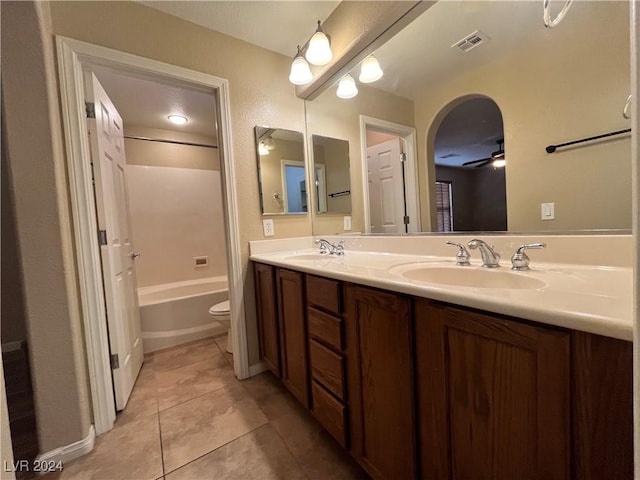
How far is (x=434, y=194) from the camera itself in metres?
1.33

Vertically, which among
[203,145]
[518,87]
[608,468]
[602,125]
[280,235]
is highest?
[203,145]

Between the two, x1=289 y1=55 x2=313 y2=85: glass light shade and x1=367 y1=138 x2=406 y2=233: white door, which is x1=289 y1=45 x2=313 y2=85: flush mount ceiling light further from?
x1=367 y1=138 x2=406 y2=233: white door

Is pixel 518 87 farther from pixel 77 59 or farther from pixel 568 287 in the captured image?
pixel 77 59

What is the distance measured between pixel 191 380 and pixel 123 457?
59cm

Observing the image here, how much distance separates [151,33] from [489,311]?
6.88 ft

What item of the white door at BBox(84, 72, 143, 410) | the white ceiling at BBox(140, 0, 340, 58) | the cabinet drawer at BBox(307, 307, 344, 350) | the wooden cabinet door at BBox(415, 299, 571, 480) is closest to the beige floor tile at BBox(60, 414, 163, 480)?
the white door at BBox(84, 72, 143, 410)

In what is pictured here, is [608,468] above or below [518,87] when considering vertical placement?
below

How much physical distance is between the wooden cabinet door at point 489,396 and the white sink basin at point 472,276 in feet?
0.82

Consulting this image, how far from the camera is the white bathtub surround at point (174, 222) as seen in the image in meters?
2.94

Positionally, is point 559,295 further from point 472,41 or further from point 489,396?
point 472,41

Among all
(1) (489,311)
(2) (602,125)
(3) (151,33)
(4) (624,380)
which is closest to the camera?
(4) (624,380)

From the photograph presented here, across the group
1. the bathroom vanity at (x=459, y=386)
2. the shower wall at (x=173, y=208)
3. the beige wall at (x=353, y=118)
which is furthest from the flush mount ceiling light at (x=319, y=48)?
the shower wall at (x=173, y=208)

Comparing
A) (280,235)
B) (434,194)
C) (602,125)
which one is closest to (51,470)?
(280,235)

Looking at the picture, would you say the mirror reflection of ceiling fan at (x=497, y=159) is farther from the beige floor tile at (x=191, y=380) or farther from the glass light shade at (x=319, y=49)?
the beige floor tile at (x=191, y=380)
